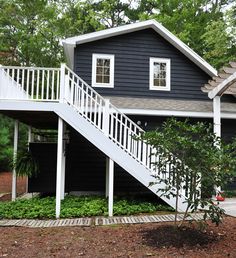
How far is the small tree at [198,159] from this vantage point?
505 centimetres

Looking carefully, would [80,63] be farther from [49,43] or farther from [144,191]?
[49,43]

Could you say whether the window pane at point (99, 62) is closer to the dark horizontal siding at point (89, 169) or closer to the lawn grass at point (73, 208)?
the dark horizontal siding at point (89, 169)

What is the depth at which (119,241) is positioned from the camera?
5172mm

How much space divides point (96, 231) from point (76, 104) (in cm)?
314

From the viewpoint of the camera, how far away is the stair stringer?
286 inches

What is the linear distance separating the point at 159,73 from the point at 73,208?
6073 mm

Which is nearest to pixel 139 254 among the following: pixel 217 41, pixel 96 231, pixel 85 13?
pixel 96 231

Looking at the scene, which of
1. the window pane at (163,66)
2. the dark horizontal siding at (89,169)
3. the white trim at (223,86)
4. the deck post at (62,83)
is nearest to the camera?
the deck post at (62,83)

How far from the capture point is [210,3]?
22.3m

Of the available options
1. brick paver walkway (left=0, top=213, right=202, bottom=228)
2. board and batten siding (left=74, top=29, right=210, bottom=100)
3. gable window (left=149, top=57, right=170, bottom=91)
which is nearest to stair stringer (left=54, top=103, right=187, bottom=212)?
brick paver walkway (left=0, top=213, right=202, bottom=228)

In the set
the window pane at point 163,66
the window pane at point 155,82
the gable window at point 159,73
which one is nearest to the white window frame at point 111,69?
the gable window at point 159,73

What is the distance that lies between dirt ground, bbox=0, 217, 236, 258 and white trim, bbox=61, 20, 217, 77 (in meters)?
6.56

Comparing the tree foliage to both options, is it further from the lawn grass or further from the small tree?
the small tree

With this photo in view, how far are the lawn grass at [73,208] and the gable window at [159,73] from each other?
4646 mm
